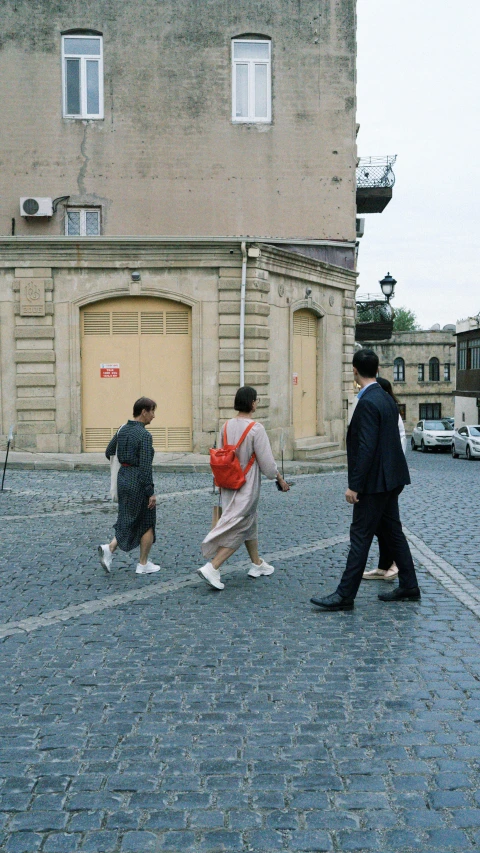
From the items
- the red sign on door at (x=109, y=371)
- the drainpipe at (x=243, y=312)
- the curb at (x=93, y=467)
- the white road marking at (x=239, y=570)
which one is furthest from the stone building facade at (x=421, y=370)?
the white road marking at (x=239, y=570)

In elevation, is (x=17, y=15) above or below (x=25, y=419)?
above

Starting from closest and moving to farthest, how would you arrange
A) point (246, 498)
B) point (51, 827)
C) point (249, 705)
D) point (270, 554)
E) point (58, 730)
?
point (51, 827)
point (58, 730)
point (249, 705)
point (246, 498)
point (270, 554)

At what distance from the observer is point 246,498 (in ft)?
25.3

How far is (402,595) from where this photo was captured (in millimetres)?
7172

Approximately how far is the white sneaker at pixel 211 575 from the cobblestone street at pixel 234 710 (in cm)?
13

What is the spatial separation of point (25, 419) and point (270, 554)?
38.5 feet

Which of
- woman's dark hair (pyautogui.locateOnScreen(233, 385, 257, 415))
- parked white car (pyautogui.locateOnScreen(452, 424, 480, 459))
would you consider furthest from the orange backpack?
parked white car (pyautogui.locateOnScreen(452, 424, 480, 459))

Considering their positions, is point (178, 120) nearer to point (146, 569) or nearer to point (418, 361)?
A: point (146, 569)

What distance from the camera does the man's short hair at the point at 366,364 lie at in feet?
22.9

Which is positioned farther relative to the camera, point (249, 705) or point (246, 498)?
point (246, 498)

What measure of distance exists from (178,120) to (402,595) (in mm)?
18579

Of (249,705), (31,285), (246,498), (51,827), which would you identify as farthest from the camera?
(31,285)

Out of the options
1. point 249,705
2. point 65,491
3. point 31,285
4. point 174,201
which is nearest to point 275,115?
point 174,201

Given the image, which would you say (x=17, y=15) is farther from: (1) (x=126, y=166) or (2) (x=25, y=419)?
(2) (x=25, y=419)
